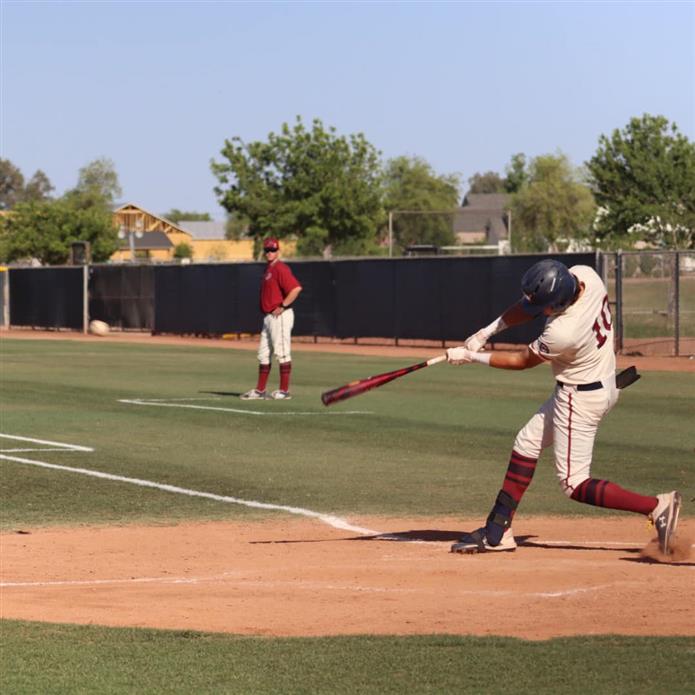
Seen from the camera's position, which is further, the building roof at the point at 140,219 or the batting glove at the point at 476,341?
the building roof at the point at 140,219

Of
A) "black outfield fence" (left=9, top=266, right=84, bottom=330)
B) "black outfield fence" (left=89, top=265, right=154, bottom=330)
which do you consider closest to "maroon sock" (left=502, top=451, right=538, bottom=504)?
"black outfield fence" (left=89, top=265, right=154, bottom=330)

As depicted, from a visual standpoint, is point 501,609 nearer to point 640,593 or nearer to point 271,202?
point 640,593

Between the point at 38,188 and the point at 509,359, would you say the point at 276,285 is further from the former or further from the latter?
the point at 38,188

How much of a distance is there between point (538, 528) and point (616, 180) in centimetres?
6225

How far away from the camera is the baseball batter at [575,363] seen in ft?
29.3

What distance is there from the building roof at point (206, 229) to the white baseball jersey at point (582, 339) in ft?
546

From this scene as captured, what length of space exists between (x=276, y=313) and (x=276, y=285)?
459 millimetres

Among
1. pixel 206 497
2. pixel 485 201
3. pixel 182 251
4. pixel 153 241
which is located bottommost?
pixel 206 497

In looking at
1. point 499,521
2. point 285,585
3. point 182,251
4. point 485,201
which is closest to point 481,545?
point 499,521

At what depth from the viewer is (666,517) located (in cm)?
916

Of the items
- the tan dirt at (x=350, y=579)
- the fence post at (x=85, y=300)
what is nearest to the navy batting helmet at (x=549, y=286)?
the tan dirt at (x=350, y=579)

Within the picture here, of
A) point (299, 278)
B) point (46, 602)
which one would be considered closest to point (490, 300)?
point (299, 278)

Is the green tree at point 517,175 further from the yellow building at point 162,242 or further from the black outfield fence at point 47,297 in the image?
the black outfield fence at point 47,297

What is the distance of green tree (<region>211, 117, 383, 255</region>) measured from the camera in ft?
253
